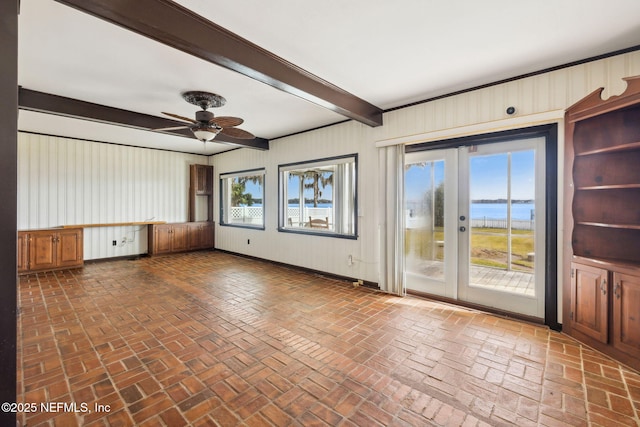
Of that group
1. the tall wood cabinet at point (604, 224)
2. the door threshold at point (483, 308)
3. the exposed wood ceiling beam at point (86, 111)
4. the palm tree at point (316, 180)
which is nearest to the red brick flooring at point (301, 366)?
the door threshold at point (483, 308)

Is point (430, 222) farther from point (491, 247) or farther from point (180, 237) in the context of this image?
point (180, 237)

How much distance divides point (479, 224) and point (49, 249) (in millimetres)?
7241

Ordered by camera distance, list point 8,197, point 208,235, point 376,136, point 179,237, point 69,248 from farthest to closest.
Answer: point 208,235 < point 179,237 < point 69,248 < point 376,136 < point 8,197

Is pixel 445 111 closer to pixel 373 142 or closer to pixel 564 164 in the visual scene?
pixel 373 142

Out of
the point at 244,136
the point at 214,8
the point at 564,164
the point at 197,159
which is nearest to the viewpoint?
the point at 214,8

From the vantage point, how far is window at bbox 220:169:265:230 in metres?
6.83

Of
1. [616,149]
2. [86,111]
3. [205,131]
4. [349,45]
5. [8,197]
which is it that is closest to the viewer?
A: [8,197]

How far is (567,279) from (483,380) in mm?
1506

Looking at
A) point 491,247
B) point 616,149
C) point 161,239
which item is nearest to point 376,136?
point 491,247

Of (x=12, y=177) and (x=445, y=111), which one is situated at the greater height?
(x=445, y=111)

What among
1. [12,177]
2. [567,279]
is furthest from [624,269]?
[12,177]

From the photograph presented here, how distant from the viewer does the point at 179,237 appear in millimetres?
7246

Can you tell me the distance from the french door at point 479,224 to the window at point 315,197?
6.01ft

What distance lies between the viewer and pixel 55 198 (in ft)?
19.0
